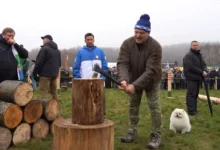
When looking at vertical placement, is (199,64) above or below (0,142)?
above

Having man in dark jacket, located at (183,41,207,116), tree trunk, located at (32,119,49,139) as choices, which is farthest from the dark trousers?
tree trunk, located at (32,119,49,139)

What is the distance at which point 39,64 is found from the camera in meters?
7.47

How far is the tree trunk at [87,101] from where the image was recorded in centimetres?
340

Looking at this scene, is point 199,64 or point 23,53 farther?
point 199,64

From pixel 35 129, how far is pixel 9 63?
134 cm

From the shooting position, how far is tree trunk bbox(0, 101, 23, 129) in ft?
17.3

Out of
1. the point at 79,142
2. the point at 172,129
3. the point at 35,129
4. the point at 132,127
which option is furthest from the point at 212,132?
the point at 79,142

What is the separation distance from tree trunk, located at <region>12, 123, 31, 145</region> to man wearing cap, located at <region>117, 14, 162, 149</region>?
6.54 ft

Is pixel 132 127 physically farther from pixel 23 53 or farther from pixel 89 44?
pixel 23 53

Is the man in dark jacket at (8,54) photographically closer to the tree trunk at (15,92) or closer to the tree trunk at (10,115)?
the tree trunk at (15,92)

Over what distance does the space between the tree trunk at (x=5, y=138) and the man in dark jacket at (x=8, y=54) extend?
1002 millimetres

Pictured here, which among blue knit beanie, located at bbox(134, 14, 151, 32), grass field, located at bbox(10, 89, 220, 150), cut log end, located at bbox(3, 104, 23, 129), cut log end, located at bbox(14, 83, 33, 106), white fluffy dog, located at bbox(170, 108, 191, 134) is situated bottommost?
grass field, located at bbox(10, 89, 220, 150)

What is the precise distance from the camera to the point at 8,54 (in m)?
5.68

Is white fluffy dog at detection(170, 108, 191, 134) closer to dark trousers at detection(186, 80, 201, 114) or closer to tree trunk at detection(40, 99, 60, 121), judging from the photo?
dark trousers at detection(186, 80, 201, 114)
